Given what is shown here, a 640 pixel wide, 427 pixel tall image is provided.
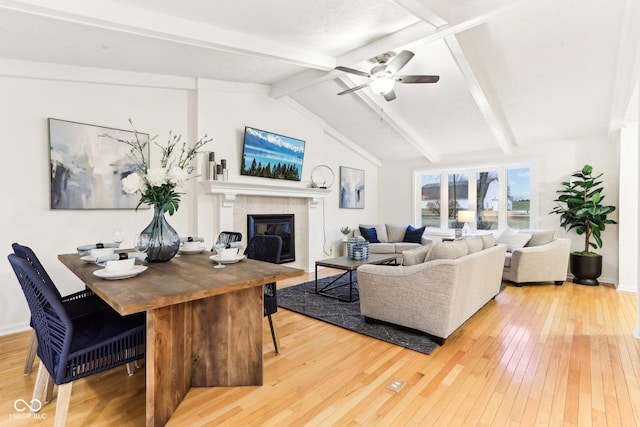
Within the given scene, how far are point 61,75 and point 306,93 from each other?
3034 mm

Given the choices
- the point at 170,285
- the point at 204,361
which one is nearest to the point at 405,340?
the point at 204,361

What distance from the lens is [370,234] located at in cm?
656

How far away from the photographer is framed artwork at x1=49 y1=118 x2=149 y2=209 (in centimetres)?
317

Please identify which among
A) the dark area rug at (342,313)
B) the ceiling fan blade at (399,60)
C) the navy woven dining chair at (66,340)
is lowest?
the dark area rug at (342,313)

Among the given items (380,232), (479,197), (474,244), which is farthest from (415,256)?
(479,197)

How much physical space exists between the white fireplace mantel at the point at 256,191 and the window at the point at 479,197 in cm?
258

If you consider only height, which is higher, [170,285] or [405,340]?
[170,285]

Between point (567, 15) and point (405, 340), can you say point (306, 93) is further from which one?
point (405, 340)

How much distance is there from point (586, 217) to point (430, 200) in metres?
2.80

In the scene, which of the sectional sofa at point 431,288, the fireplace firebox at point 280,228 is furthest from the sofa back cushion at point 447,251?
the fireplace firebox at point 280,228

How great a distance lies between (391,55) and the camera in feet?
12.4

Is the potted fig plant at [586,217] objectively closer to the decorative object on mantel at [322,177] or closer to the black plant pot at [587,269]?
the black plant pot at [587,269]

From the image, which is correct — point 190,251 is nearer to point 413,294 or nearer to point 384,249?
point 413,294

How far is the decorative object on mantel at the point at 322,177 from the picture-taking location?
5.78 m
